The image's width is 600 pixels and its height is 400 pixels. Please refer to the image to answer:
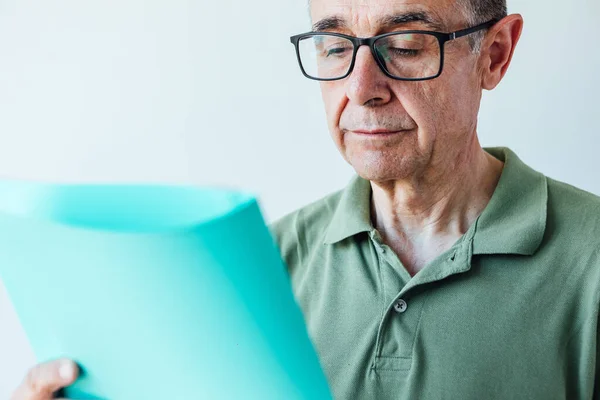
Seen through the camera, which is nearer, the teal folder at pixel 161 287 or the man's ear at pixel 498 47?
the teal folder at pixel 161 287

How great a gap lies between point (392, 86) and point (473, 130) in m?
0.21

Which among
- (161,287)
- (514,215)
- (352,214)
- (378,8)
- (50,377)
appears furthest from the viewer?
(352,214)

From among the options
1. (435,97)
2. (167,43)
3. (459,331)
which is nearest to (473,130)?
(435,97)

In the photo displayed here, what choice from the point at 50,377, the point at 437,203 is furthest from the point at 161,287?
the point at 437,203

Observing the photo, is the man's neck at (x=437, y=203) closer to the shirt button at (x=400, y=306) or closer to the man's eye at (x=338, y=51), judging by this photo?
the shirt button at (x=400, y=306)

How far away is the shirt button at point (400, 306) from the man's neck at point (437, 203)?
10 centimetres

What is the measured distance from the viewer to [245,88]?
6.52ft

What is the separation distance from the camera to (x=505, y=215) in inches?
52.6

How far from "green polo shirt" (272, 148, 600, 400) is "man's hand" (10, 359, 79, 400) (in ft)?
1.89

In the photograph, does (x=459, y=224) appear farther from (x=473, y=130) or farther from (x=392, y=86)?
(x=392, y=86)

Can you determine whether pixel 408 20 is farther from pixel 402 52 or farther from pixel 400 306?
pixel 400 306

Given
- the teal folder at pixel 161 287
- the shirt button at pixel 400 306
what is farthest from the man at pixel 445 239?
the teal folder at pixel 161 287

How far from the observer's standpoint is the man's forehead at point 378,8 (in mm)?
1194

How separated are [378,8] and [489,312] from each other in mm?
532
